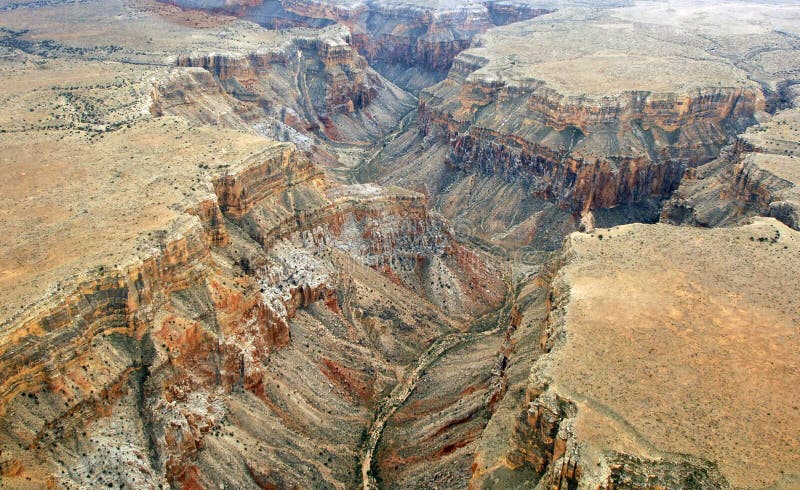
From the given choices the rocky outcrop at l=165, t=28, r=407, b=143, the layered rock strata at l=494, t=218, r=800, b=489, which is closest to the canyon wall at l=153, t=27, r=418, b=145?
the rocky outcrop at l=165, t=28, r=407, b=143

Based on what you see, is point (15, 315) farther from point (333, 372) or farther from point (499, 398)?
point (499, 398)

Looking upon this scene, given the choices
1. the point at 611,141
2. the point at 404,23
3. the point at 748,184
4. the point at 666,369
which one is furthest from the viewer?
the point at 404,23

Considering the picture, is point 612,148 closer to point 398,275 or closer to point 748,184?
point 748,184

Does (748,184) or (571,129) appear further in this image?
(571,129)

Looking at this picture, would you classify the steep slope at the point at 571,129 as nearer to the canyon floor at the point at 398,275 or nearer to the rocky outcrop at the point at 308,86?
the canyon floor at the point at 398,275

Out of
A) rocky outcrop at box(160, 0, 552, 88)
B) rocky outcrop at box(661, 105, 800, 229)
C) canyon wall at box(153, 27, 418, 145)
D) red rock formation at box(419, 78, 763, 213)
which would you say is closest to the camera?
rocky outcrop at box(661, 105, 800, 229)

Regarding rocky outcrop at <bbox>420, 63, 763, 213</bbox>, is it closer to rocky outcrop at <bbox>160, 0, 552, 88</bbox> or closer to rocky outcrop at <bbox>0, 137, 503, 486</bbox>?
rocky outcrop at <bbox>0, 137, 503, 486</bbox>

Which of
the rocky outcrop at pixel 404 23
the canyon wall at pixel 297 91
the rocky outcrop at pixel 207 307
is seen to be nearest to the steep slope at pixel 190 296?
the rocky outcrop at pixel 207 307

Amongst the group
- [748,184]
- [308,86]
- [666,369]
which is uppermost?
[666,369]

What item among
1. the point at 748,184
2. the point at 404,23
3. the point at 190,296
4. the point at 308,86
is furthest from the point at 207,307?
the point at 404,23
